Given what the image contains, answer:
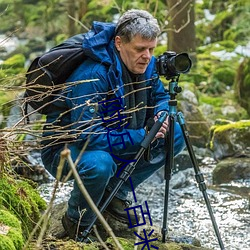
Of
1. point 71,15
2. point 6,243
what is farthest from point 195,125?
point 71,15

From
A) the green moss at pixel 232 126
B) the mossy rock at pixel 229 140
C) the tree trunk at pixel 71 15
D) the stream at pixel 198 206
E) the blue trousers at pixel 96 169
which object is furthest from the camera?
the tree trunk at pixel 71 15

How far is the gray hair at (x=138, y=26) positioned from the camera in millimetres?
3387

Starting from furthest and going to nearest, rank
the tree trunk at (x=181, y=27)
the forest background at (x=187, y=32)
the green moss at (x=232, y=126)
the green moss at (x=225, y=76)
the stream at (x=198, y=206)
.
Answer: the green moss at (x=225, y=76), the tree trunk at (x=181, y=27), the forest background at (x=187, y=32), the green moss at (x=232, y=126), the stream at (x=198, y=206)

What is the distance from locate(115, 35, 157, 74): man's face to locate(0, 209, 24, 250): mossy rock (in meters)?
1.16

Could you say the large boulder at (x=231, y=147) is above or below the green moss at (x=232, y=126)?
below

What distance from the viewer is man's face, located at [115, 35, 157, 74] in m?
3.41

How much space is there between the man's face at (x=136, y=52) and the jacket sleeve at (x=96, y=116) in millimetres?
161

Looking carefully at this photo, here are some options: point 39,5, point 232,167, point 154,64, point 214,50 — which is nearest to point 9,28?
point 39,5

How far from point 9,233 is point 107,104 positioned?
1.11m

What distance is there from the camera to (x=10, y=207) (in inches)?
120

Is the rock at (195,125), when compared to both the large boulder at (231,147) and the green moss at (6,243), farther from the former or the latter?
the green moss at (6,243)

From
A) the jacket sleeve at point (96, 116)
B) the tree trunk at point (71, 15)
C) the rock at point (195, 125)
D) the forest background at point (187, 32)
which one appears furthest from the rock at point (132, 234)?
the tree trunk at point (71, 15)

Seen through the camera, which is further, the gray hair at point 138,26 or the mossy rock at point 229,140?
the mossy rock at point 229,140

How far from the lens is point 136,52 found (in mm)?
3438
